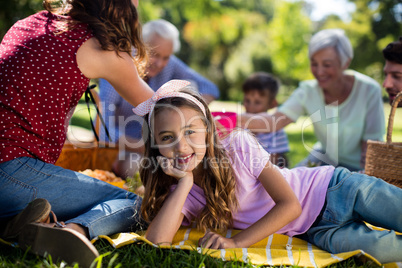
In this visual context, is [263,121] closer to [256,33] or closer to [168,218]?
[168,218]

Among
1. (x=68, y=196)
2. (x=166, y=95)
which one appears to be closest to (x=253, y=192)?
(x=166, y=95)

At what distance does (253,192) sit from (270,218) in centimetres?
22

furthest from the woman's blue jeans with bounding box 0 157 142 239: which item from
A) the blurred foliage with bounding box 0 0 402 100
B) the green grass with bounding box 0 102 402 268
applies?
the blurred foliage with bounding box 0 0 402 100

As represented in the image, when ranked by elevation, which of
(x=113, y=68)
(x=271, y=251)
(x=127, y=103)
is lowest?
(x=271, y=251)

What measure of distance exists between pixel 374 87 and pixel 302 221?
1.91m

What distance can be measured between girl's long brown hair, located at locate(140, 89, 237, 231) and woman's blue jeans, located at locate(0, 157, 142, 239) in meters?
0.14

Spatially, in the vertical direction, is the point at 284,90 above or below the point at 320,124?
below

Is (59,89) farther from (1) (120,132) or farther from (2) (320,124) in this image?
(2) (320,124)

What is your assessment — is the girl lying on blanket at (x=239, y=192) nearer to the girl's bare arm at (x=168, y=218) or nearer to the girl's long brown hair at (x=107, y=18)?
the girl's bare arm at (x=168, y=218)

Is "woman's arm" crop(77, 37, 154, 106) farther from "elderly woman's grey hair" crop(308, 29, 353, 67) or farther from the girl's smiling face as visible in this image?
"elderly woman's grey hair" crop(308, 29, 353, 67)

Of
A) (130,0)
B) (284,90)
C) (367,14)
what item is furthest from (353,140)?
(284,90)

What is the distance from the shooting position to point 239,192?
1.90 m

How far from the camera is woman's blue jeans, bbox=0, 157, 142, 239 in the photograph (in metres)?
1.70

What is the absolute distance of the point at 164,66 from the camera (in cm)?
370
